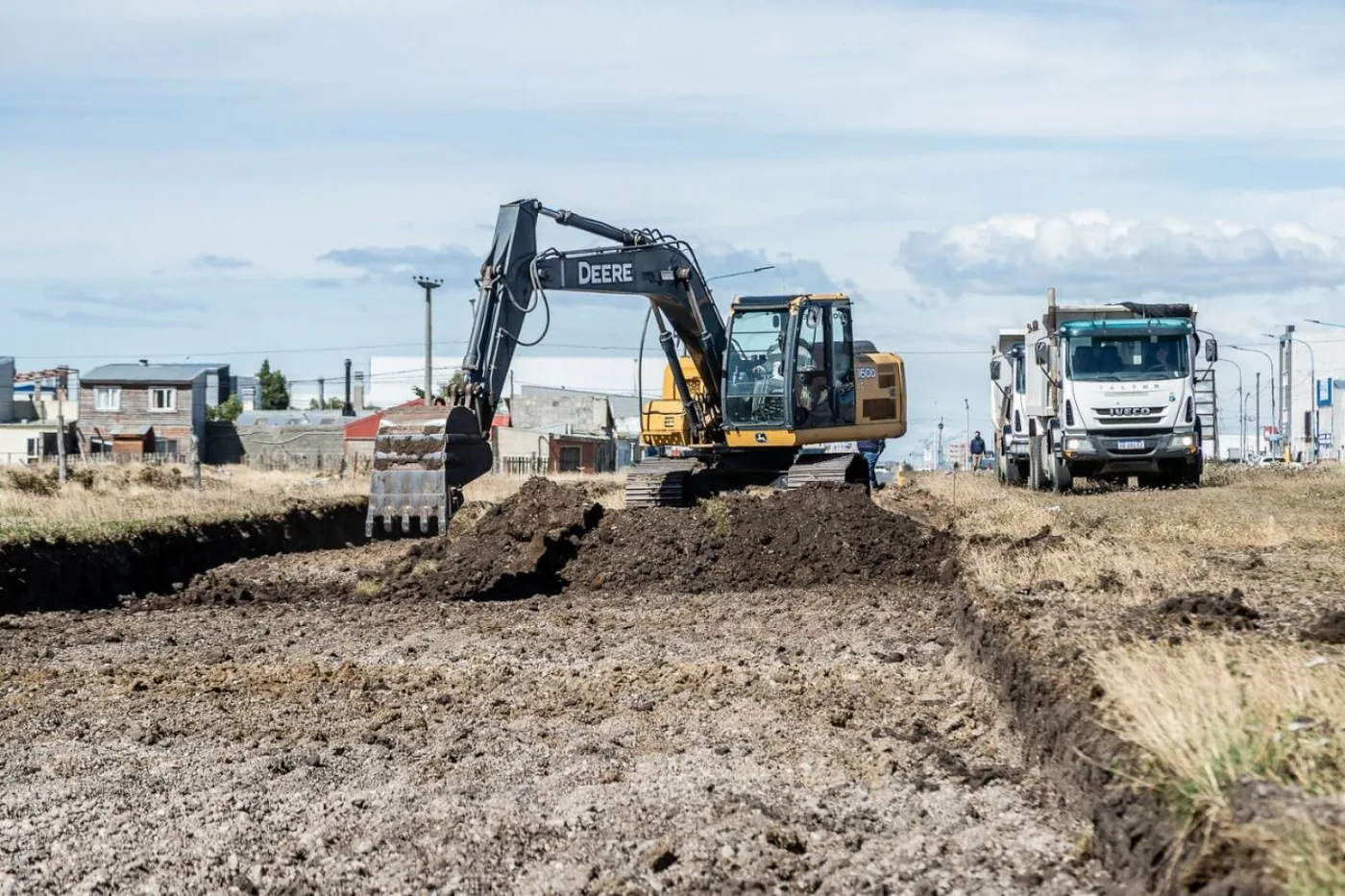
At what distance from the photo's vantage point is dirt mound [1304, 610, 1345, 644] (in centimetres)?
898

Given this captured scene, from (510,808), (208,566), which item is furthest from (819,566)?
(510,808)

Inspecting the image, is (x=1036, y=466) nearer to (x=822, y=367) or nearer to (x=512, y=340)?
(x=822, y=367)

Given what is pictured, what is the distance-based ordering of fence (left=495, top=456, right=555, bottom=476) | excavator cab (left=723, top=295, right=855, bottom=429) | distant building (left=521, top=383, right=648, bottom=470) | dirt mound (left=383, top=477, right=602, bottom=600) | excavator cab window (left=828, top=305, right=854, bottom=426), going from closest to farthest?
dirt mound (left=383, top=477, right=602, bottom=600), excavator cab (left=723, top=295, right=855, bottom=429), excavator cab window (left=828, top=305, right=854, bottom=426), fence (left=495, top=456, right=555, bottom=476), distant building (left=521, top=383, right=648, bottom=470)

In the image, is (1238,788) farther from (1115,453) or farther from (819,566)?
(1115,453)

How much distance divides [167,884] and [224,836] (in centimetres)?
66

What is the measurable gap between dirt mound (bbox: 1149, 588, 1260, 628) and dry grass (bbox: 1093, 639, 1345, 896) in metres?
2.01

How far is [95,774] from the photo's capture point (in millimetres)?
8883

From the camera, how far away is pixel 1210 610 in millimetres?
10078

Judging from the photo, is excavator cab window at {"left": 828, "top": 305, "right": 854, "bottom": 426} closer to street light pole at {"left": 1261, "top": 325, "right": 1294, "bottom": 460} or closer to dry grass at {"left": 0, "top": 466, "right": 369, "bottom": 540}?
dry grass at {"left": 0, "top": 466, "right": 369, "bottom": 540}

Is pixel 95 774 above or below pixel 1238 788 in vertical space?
below

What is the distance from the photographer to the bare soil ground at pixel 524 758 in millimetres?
6973

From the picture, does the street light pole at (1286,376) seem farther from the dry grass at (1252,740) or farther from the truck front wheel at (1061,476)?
the dry grass at (1252,740)

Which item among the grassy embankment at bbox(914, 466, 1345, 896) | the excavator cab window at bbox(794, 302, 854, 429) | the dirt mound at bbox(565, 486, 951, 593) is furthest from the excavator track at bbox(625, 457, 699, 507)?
the grassy embankment at bbox(914, 466, 1345, 896)

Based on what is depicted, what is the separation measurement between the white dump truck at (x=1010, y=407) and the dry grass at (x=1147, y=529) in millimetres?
5324
